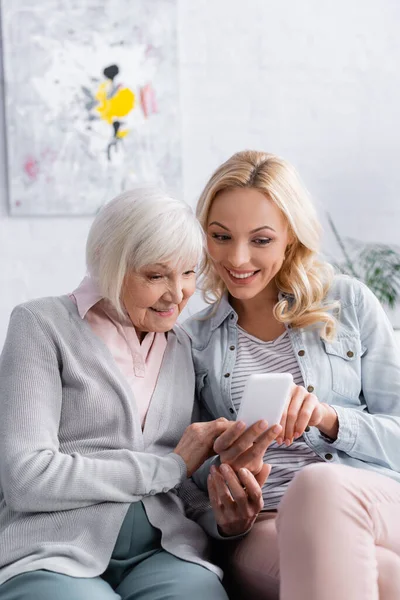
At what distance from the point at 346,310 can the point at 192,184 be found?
1391 millimetres

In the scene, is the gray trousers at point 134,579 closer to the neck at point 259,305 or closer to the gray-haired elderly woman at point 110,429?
the gray-haired elderly woman at point 110,429

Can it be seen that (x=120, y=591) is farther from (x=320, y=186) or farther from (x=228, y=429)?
(x=320, y=186)

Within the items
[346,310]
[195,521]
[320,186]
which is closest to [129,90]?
[320,186]

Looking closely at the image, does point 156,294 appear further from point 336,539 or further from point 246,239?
point 336,539

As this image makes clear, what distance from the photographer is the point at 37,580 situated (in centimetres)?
136

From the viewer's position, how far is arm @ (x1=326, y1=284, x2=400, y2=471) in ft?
5.57

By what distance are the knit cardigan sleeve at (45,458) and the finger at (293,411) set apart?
206mm

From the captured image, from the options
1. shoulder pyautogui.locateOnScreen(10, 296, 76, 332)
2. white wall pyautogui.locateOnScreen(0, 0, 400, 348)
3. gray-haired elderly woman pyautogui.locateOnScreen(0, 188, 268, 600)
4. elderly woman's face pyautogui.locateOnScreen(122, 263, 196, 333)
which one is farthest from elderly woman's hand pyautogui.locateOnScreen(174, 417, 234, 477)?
white wall pyautogui.locateOnScreen(0, 0, 400, 348)

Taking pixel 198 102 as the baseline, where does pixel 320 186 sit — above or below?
below

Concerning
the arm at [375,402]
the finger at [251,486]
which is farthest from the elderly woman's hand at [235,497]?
the arm at [375,402]

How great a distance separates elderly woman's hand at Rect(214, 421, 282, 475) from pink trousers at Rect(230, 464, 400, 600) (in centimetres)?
13

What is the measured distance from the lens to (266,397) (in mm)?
1508

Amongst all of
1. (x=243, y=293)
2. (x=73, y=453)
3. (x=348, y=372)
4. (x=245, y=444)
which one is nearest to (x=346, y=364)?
(x=348, y=372)

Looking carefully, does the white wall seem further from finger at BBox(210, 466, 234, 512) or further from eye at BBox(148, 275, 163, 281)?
finger at BBox(210, 466, 234, 512)
